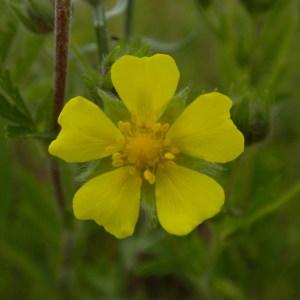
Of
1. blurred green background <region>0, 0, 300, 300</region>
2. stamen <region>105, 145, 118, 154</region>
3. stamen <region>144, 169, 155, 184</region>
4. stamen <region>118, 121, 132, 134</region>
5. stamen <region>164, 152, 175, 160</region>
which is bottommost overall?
blurred green background <region>0, 0, 300, 300</region>

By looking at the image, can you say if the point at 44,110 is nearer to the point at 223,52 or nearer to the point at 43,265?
the point at 223,52

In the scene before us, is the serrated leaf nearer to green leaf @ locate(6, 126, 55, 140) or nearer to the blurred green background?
the blurred green background

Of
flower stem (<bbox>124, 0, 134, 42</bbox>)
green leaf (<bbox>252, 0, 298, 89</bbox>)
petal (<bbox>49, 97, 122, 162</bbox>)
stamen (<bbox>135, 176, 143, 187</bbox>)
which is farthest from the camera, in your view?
green leaf (<bbox>252, 0, 298, 89</bbox>)

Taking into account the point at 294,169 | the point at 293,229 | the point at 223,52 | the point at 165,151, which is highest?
the point at 165,151

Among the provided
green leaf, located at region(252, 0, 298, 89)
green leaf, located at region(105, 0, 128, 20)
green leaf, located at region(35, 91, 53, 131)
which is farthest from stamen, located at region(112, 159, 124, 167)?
green leaf, located at region(252, 0, 298, 89)

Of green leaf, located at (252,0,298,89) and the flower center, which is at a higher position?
the flower center

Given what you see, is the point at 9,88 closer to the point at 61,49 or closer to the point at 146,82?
the point at 61,49

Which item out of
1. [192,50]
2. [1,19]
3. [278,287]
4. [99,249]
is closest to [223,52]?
[1,19]
